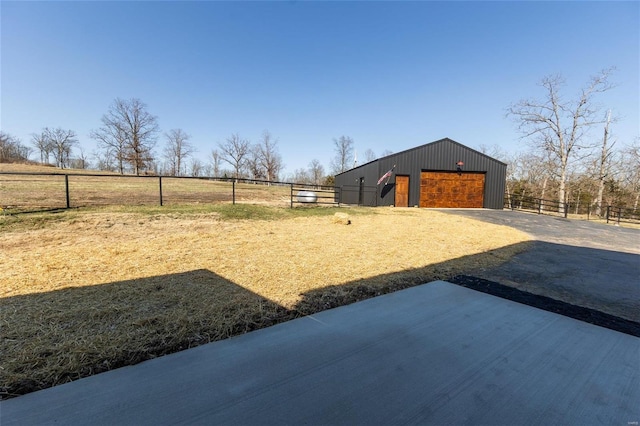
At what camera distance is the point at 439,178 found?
16.5m

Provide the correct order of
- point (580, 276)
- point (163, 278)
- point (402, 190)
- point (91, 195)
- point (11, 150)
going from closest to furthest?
1. point (163, 278)
2. point (580, 276)
3. point (91, 195)
4. point (402, 190)
5. point (11, 150)

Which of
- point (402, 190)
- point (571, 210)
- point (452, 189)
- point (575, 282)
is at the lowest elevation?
point (571, 210)

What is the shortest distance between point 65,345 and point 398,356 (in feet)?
6.83

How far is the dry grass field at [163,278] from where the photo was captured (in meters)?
1.73

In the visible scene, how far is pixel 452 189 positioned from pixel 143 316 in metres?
17.5

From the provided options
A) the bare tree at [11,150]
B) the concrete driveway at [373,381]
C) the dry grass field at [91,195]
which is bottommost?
the concrete driveway at [373,381]

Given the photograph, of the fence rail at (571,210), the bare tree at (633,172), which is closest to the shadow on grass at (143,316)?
the fence rail at (571,210)

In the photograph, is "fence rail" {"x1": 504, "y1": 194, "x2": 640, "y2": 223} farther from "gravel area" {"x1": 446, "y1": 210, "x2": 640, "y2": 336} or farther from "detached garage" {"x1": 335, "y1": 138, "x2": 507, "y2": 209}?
"gravel area" {"x1": 446, "y1": 210, "x2": 640, "y2": 336}

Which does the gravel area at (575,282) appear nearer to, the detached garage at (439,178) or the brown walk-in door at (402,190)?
the brown walk-in door at (402,190)

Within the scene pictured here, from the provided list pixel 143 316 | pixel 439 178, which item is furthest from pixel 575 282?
pixel 439 178

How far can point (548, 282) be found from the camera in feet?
10.8

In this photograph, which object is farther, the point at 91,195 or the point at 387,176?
the point at 387,176

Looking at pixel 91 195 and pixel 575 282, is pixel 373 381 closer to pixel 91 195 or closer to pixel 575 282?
pixel 575 282

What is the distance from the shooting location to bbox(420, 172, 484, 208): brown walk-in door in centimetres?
1653
